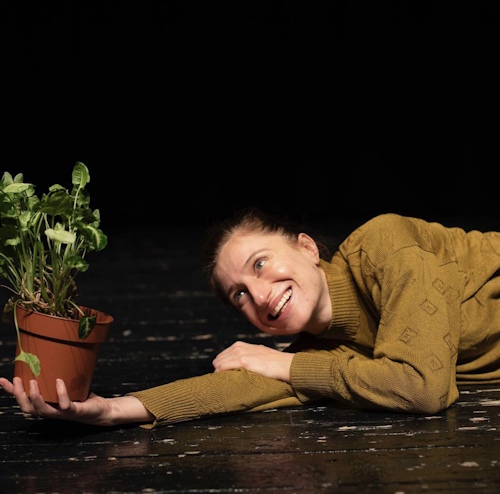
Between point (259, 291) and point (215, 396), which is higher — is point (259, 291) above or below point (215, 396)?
above

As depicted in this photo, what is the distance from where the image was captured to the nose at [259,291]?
2100 millimetres

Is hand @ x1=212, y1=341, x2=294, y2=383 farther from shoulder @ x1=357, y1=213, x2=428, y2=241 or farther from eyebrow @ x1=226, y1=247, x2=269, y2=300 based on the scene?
shoulder @ x1=357, y1=213, x2=428, y2=241

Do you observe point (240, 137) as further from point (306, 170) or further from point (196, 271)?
point (196, 271)

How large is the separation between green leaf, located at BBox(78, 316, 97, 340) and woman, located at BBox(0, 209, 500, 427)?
0.36 ft

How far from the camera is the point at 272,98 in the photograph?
621cm

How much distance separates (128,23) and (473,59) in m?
2.18

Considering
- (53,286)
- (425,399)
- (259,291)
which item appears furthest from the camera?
(259,291)

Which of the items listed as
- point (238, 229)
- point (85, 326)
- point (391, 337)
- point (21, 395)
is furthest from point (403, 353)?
point (21, 395)

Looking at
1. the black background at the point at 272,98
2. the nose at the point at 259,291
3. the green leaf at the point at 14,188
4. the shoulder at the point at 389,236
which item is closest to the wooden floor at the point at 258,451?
the nose at the point at 259,291

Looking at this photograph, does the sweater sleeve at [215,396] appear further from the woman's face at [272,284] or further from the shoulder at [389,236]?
the shoulder at [389,236]

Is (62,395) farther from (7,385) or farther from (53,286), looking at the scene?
(53,286)

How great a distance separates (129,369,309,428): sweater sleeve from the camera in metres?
2.00

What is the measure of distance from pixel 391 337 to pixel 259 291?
30cm

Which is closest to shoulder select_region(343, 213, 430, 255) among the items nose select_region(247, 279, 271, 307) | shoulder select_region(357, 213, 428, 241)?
shoulder select_region(357, 213, 428, 241)
